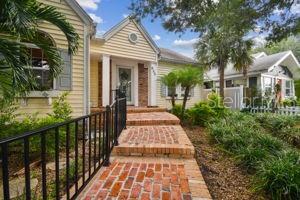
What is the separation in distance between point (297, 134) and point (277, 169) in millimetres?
4306

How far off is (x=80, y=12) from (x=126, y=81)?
4.52m

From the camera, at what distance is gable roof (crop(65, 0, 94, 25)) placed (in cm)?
721

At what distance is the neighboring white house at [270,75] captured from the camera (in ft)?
55.6

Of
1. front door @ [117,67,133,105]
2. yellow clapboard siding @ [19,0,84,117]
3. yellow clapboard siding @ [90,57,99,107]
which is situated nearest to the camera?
yellow clapboard siding @ [19,0,84,117]

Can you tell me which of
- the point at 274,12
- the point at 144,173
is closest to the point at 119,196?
the point at 144,173

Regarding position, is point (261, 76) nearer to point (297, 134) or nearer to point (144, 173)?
point (297, 134)

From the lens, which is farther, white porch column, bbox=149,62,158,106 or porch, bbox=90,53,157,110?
white porch column, bbox=149,62,158,106

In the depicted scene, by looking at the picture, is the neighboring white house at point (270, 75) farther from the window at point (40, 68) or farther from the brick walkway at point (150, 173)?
the brick walkway at point (150, 173)

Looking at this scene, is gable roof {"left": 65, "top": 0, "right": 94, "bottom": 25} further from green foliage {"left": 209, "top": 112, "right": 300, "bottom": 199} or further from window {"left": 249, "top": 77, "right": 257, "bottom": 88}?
window {"left": 249, "top": 77, "right": 257, "bottom": 88}

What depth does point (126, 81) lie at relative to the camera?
1136 centimetres

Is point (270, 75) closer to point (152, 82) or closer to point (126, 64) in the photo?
point (152, 82)

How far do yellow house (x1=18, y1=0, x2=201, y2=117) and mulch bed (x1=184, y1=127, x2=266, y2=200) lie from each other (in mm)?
4270

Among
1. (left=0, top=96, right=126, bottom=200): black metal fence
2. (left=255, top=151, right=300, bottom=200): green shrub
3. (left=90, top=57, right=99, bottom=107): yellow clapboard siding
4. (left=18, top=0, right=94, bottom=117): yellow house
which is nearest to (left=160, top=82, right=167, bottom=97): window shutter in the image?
(left=90, top=57, right=99, bottom=107): yellow clapboard siding

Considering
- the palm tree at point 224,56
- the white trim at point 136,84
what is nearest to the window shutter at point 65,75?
the white trim at point 136,84
